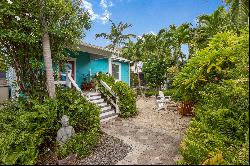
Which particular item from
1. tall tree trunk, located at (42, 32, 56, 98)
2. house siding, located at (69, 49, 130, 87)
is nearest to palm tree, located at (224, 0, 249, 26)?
tall tree trunk, located at (42, 32, 56, 98)

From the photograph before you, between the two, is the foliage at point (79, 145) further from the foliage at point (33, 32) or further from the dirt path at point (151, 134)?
the foliage at point (33, 32)

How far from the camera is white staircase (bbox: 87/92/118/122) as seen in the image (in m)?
13.7

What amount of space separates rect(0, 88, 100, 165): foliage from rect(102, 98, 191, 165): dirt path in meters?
1.16

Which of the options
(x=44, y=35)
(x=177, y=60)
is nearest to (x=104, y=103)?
(x=44, y=35)

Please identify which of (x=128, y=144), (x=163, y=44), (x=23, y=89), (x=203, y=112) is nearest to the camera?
(x=128, y=144)

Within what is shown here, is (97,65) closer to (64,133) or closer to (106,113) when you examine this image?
(106,113)

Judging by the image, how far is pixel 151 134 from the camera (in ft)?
35.6

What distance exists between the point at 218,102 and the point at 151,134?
2.70 meters

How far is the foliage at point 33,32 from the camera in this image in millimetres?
10773

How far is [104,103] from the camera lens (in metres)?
15.0

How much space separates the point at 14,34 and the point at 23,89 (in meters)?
2.40

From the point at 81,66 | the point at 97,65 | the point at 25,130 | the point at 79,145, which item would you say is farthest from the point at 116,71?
the point at 79,145

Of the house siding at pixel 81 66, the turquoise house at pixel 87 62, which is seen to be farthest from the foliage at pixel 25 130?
the house siding at pixel 81 66

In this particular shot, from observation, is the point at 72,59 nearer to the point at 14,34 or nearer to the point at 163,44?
the point at 14,34
